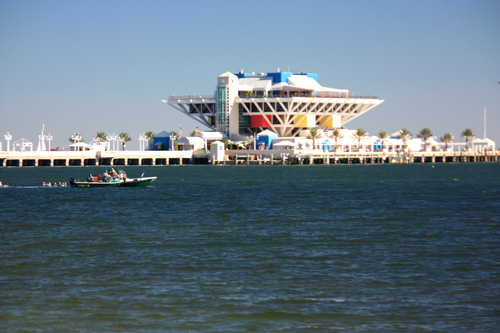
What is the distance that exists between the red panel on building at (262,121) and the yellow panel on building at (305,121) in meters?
6.65

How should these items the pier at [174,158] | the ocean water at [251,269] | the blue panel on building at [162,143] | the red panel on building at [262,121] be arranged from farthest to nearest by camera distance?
the blue panel on building at [162,143] < the red panel on building at [262,121] < the pier at [174,158] < the ocean water at [251,269]

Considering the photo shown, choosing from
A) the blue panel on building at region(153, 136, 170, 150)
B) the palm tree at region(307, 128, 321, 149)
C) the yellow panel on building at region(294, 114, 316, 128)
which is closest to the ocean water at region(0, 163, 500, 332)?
the palm tree at region(307, 128, 321, 149)

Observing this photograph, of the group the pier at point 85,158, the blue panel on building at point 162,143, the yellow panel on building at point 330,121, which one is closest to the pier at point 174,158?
the pier at point 85,158

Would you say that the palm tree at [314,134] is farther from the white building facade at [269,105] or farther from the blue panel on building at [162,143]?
the blue panel on building at [162,143]

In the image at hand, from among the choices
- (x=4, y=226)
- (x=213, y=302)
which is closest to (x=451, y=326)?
(x=213, y=302)

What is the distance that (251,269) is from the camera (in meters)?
29.7

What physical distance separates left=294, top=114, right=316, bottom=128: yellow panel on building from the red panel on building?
21.8ft

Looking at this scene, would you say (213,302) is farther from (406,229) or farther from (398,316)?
(406,229)

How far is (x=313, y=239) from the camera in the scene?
38.4m

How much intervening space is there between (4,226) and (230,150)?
461 feet

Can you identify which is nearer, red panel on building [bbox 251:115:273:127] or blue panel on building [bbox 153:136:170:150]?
red panel on building [bbox 251:115:273:127]

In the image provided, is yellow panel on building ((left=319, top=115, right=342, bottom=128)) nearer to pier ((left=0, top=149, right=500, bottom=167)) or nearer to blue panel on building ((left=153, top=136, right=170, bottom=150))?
pier ((left=0, top=149, right=500, bottom=167))

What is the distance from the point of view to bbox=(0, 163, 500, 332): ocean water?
22.4 metres

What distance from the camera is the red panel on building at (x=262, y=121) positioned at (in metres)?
193
